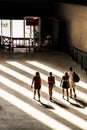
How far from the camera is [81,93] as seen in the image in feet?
70.6

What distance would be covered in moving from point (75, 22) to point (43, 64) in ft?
17.3

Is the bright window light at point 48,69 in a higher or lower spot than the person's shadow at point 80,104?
higher

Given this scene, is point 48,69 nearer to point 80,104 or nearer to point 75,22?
point 75,22

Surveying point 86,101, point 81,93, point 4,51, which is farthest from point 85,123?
point 4,51

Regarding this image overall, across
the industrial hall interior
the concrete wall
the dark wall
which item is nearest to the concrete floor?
the industrial hall interior

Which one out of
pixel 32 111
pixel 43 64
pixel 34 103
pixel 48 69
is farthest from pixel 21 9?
pixel 32 111

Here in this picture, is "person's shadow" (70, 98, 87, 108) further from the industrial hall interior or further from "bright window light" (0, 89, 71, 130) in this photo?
"bright window light" (0, 89, 71, 130)

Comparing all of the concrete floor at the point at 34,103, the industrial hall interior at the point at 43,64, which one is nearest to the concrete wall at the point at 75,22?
the industrial hall interior at the point at 43,64

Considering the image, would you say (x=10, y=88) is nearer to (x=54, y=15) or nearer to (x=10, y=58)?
(x=10, y=58)

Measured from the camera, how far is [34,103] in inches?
773

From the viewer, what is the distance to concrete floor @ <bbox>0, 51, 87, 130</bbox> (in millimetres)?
16812

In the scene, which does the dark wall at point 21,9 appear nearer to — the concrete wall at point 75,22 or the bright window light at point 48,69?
the concrete wall at point 75,22

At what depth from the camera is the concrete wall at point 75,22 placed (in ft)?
96.3

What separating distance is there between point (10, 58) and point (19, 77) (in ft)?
20.3
